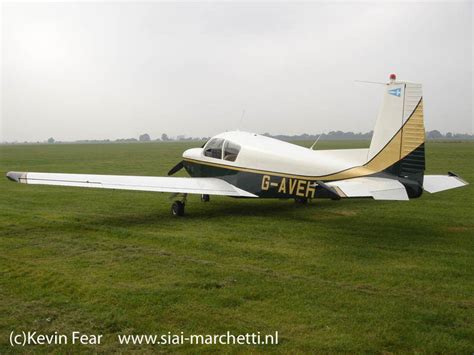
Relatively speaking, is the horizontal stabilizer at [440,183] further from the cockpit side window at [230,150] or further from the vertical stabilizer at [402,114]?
the cockpit side window at [230,150]

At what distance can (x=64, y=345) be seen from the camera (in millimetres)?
3828

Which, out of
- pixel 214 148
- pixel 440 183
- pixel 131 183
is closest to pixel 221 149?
pixel 214 148

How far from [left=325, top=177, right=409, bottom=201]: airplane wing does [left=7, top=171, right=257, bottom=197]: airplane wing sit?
2.70 metres

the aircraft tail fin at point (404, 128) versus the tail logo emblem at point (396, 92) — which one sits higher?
the tail logo emblem at point (396, 92)

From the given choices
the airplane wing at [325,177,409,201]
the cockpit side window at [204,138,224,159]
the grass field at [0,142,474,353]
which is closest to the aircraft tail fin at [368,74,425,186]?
the airplane wing at [325,177,409,201]

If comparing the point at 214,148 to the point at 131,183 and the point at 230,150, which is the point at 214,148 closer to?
the point at 230,150

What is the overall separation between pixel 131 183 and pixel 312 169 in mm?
4029

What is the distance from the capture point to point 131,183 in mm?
9438

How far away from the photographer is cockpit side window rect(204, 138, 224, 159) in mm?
10836

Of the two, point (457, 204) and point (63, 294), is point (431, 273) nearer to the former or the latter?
point (63, 294)

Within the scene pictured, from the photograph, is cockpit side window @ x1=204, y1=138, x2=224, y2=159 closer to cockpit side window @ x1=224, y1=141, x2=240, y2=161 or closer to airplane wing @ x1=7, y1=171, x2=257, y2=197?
cockpit side window @ x1=224, y1=141, x2=240, y2=161

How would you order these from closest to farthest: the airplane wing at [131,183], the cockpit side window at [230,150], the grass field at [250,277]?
the grass field at [250,277] < the airplane wing at [131,183] < the cockpit side window at [230,150]

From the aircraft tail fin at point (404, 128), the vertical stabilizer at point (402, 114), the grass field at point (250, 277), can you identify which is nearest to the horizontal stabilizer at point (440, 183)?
the grass field at point (250, 277)

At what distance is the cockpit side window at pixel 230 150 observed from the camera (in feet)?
33.7
